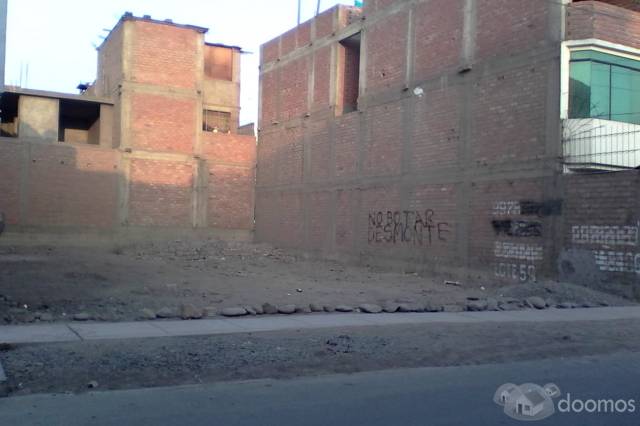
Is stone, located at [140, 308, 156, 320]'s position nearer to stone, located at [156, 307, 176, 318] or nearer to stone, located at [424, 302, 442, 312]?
stone, located at [156, 307, 176, 318]

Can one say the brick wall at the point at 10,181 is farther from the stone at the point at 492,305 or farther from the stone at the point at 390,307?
the stone at the point at 492,305

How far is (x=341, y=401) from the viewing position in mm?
6961

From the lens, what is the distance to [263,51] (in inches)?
1387

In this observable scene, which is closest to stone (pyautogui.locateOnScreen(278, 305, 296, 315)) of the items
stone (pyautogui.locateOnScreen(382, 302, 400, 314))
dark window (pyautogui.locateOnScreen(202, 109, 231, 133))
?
stone (pyautogui.locateOnScreen(382, 302, 400, 314))

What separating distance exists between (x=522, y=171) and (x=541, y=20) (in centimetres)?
423

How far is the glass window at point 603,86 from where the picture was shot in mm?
17406

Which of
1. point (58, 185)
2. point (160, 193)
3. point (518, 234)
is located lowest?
point (518, 234)

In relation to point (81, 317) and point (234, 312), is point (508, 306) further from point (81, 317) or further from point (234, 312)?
point (81, 317)

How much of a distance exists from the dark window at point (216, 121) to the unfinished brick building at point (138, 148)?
0.06 m

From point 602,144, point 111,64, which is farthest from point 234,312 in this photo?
point 111,64

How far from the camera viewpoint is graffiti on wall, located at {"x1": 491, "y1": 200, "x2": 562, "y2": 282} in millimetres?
17875

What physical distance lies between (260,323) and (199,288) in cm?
531

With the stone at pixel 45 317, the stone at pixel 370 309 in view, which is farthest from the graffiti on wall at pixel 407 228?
the stone at pixel 45 317

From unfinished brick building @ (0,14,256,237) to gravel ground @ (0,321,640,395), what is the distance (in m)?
24.3
